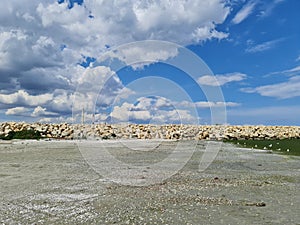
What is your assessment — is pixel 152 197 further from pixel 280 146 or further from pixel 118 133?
pixel 118 133

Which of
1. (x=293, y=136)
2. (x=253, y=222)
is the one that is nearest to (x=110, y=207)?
(x=253, y=222)

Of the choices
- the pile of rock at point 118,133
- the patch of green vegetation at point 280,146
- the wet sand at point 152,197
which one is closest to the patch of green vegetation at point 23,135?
the pile of rock at point 118,133

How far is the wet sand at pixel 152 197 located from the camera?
729cm

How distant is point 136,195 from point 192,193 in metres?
1.46

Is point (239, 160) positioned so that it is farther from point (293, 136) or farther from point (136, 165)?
point (293, 136)

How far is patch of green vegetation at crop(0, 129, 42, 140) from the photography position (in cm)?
3390

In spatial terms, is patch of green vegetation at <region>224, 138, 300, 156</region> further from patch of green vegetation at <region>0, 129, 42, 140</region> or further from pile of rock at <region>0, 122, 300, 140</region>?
patch of green vegetation at <region>0, 129, 42, 140</region>

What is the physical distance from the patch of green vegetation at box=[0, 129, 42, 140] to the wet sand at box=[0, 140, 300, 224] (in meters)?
20.1

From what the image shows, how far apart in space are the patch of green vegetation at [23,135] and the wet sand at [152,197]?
20.1 meters

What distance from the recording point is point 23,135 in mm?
34219

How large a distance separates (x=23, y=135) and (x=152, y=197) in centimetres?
2779

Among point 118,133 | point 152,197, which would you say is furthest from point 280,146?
point 152,197

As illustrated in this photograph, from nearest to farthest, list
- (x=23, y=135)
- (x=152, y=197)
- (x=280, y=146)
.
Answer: (x=152, y=197)
(x=280, y=146)
(x=23, y=135)

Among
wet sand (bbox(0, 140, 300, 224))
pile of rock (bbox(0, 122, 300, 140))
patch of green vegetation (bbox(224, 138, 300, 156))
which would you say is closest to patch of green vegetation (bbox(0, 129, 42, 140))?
pile of rock (bbox(0, 122, 300, 140))
